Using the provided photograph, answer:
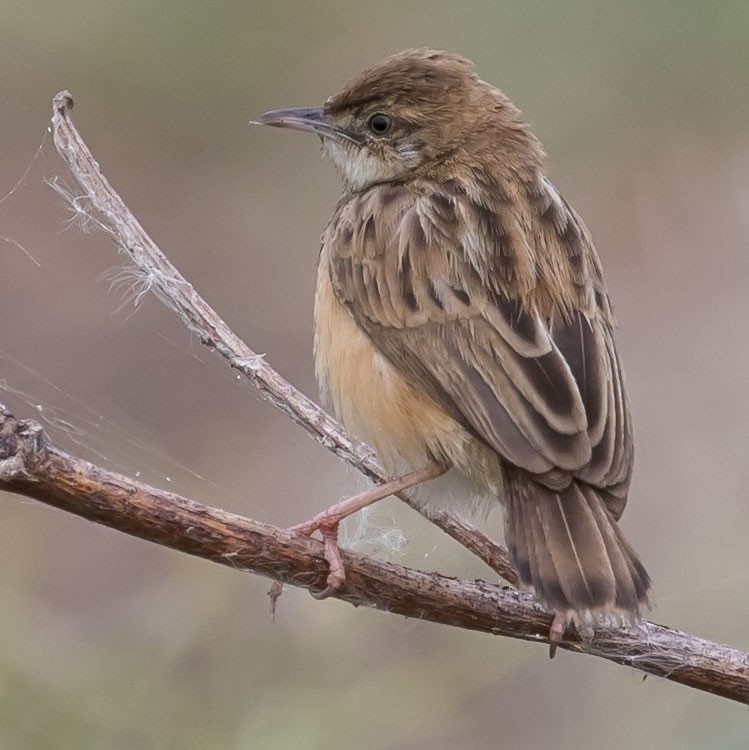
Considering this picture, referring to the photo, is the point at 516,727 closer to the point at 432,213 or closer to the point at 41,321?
the point at 432,213

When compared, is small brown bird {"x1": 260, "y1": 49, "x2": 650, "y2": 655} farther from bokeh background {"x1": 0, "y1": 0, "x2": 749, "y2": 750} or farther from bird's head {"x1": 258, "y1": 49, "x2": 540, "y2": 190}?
bokeh background {"x1": 0, "y1": 0, "x2": 749, "y2": 750}

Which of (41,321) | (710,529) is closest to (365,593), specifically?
(710,529)

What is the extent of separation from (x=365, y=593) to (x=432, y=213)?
1.46 meters

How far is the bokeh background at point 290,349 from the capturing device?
4.33 metres

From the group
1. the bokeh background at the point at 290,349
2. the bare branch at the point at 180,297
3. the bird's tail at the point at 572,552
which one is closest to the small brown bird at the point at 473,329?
the bird's tail at the point at 572,552

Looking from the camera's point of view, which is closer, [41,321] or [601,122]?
[41,321]

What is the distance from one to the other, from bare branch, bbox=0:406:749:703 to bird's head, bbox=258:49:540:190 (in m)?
1.86

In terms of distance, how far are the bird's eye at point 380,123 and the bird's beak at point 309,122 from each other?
3.4 inches

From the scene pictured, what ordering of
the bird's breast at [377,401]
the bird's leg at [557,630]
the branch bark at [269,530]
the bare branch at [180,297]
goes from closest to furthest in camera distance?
the branch bark at [269,530] < the bird's leg at [557,630] < the bird's breast at [377,401] < the bare branch at [180,297]

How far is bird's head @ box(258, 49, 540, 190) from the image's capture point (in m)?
5.21

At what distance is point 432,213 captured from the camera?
4723 millimetres

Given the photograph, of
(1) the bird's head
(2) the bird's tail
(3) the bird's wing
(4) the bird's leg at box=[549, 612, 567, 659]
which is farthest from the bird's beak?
(4) the bird's leg at box=[549, 612, 567, 659]

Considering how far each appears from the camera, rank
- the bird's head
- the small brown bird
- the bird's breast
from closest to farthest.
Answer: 1. the small brown bird
2. the bird's breast
3. the bird's head

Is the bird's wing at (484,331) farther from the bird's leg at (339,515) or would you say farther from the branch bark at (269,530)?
the branch bark at (269,530)
